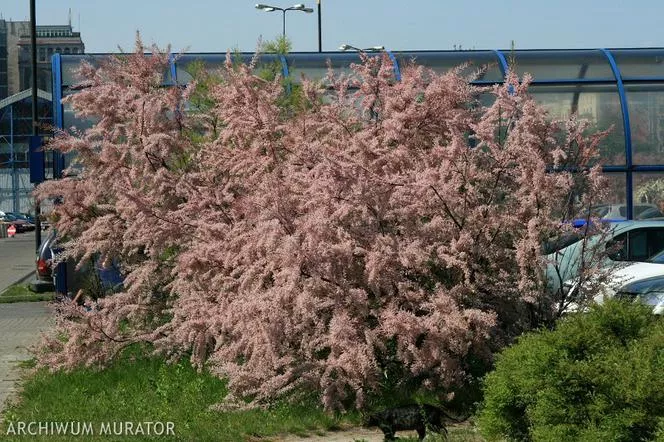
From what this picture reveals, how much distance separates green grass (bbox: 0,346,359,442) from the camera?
29.1ft

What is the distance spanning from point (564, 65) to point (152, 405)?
11395 mm

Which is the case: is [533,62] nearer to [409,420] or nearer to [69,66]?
[69,66]

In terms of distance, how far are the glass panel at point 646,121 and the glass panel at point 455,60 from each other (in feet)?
7.03

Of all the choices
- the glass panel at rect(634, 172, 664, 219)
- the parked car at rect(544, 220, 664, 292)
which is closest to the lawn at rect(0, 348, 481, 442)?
the parked car at rect(544, 220, 664, 292)

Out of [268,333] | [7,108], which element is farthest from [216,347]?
[7,108]

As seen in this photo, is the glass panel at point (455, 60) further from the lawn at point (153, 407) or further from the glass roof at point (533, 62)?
the lawn at point (153, 407)

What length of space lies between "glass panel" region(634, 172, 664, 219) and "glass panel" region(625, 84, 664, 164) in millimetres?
237

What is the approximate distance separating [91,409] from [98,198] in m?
3.18

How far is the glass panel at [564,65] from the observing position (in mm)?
18938

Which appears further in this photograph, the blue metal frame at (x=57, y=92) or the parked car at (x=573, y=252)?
the blue metal frame at (x=57, y=92)

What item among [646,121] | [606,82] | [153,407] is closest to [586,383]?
[153,407]

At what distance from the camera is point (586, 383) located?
6695 mm

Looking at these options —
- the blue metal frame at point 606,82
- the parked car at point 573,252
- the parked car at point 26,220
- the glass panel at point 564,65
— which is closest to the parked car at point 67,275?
the blue metal frame at point 606,82

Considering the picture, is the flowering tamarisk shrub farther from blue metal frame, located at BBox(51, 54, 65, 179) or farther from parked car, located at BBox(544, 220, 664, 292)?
blue metal frame, located at BBox(51, 54, 65, 179)
